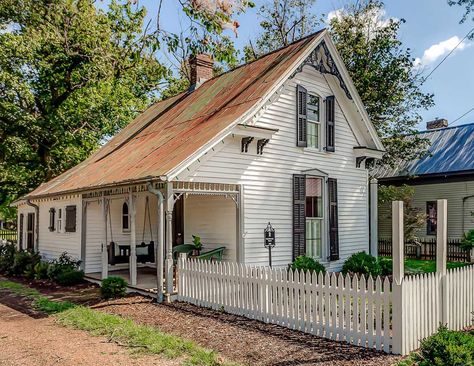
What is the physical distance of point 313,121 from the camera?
1398cm

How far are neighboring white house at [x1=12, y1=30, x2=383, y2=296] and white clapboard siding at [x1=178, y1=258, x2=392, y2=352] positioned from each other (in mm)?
1423

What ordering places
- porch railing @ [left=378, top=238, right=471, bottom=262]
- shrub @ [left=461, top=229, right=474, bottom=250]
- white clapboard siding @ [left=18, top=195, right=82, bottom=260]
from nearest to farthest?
white clapboard siding @ [left=18, top=195, right=82, bottom=260] < shrub @ [left=461, top=229, right=474, bottom=250] < porch railing @ [left=378, top=238, right=471, bottom=262]

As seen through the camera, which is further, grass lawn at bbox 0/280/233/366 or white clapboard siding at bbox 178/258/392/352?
white clapboard siding at bbox 178/258/392/352

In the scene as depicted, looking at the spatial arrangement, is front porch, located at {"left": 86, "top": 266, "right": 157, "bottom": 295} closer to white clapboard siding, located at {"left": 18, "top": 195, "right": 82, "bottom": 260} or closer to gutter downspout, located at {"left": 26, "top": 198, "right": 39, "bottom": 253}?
white clapboard siding, located at {"left": 18, "top": 195, "right": 82, "bottom": 260}

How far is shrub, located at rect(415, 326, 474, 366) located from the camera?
5.29 m

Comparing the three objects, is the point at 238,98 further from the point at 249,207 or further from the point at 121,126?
the point at 121,126

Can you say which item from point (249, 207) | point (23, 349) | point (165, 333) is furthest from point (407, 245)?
point (23, 349)

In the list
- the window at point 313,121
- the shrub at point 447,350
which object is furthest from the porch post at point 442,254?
the window at point 313,121

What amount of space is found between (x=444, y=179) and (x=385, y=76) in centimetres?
633

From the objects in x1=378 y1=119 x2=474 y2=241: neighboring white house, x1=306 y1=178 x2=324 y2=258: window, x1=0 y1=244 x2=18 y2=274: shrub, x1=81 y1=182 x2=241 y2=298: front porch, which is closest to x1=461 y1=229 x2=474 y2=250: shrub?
x1=378 y1=119 x2=474 y2=241: neighboring white house

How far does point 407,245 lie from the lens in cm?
2242

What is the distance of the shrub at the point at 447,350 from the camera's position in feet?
17.4

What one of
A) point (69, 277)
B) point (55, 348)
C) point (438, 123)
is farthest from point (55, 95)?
point (438, 123)

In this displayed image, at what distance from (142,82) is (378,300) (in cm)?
2468
